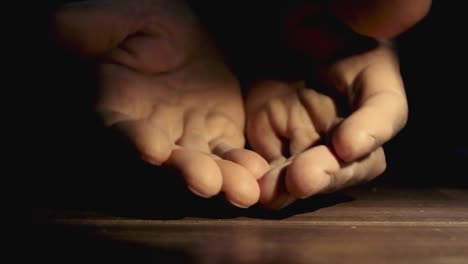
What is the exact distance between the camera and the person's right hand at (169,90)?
1.95 ft

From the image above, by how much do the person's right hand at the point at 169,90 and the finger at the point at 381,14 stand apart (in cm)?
21

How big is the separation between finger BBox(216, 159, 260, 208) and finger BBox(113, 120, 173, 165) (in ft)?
0.21

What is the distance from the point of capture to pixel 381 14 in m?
0.69

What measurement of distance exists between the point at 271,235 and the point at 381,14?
0.29 m

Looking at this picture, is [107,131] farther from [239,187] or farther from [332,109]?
[332,109]

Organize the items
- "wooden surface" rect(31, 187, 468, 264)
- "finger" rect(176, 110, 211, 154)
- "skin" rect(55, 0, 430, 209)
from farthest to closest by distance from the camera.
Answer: "finger" rect(176, 110, 211, 154) → "skin" rect(55, 0, 430, 209) → "wooden surface" rect(31, 187, 468, 264)

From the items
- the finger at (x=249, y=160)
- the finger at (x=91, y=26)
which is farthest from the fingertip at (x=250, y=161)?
the finger at (x=91, y=26)

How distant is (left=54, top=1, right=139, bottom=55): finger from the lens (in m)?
0.60

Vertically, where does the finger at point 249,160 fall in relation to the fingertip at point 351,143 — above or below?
below

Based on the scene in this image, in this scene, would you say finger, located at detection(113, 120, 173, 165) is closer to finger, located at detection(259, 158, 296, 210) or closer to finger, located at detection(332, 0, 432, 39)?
finger, located at detection(259, 158, 296, 210)

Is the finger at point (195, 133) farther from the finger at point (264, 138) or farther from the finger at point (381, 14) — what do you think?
the finger at point (381, 14)

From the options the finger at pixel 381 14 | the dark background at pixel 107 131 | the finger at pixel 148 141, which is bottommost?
the dark background at pixel 107 131

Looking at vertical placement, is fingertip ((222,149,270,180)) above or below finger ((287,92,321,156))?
above

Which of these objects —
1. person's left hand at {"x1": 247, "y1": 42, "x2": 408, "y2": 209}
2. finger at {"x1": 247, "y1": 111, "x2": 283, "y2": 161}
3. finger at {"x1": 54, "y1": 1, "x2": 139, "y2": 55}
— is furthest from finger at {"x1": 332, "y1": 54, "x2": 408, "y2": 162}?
finger at {"x1": 54, "y1": 1, "x2": 139, "y2": 55}
